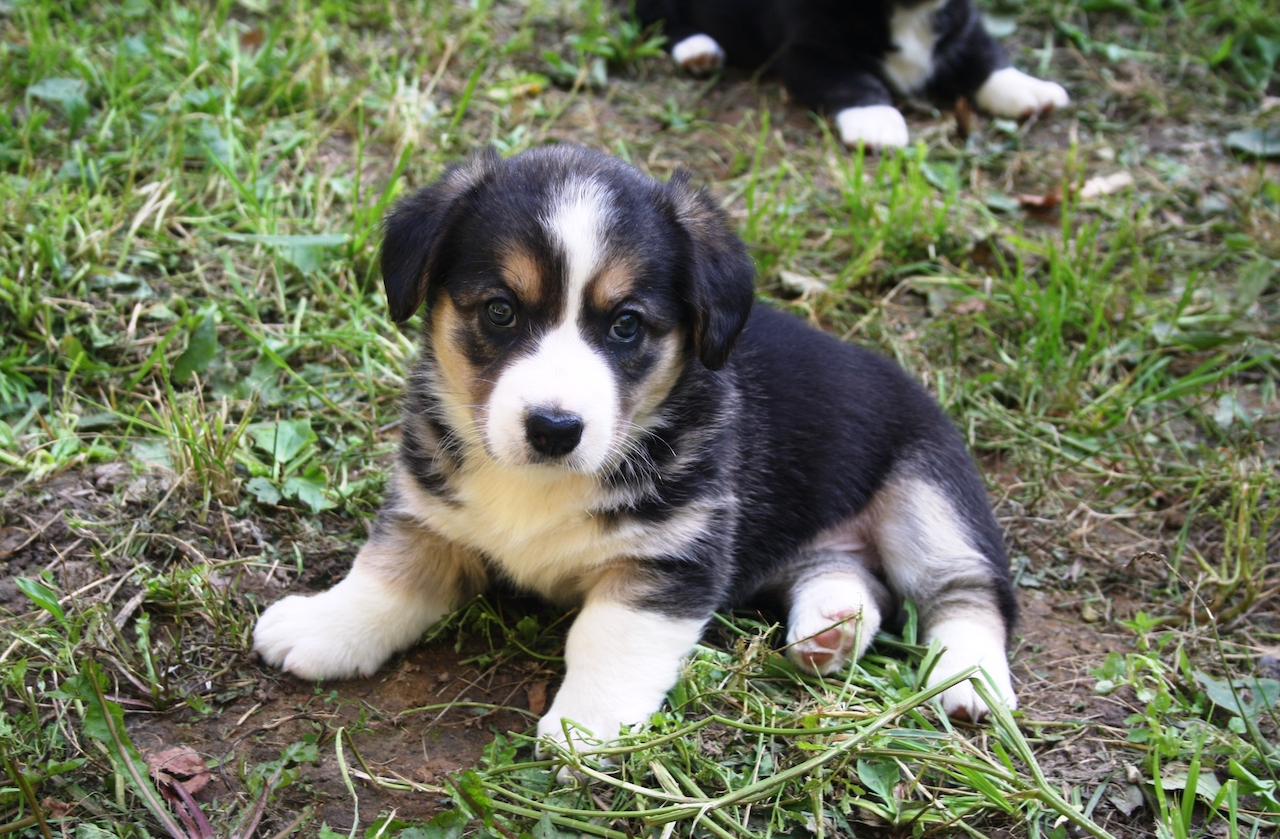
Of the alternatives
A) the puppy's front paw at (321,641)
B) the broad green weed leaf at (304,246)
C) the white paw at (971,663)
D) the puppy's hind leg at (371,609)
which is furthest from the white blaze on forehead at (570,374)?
the broad green weed leaf at (304,246)

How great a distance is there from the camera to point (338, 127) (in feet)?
15.1

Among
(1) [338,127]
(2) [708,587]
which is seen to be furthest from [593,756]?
(1) [338,127]

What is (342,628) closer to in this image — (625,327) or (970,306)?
(625,327)

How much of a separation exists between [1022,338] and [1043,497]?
0.70m

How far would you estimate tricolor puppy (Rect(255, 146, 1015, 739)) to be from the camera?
2484 millimetres

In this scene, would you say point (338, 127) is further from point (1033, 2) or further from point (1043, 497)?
point (1033, 2)

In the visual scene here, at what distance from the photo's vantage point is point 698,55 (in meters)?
5.64

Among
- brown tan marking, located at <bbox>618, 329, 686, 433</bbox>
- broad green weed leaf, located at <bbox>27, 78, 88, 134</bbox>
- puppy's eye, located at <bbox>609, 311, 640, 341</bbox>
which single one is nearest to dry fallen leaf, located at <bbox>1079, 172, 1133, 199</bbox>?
brown tan marking, located at <bbox>618, 329, 686, 433</bbox>

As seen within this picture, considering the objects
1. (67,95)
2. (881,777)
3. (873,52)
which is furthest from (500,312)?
(873,52)

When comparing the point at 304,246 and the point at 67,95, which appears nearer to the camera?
the point at 304,246

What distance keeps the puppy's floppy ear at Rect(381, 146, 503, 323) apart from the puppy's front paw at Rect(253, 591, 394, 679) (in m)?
0.74

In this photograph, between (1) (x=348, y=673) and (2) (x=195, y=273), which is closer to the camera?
(1) (x=348, y=673)

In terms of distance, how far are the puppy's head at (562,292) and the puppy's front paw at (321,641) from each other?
1.78 feet

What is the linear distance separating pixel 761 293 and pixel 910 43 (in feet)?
6.97
